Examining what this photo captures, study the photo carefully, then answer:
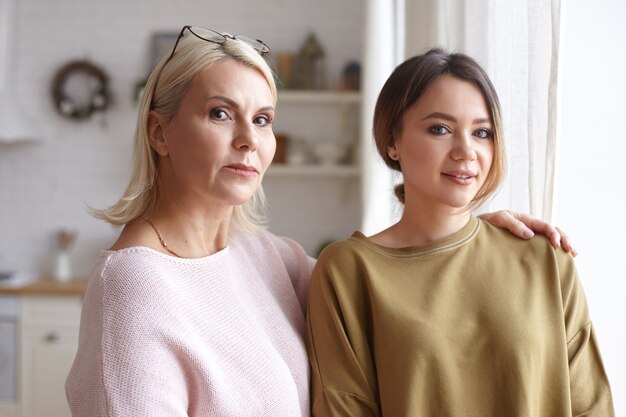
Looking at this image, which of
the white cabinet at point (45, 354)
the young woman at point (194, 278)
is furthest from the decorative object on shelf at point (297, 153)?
the young woman at point (194, 278)

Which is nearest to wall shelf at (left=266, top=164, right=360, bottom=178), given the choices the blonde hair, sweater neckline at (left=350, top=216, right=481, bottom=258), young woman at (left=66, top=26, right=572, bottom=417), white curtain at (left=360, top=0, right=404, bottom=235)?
white curtain at (left=360, top=0, right=404, bottom=235)

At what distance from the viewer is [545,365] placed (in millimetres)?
1348

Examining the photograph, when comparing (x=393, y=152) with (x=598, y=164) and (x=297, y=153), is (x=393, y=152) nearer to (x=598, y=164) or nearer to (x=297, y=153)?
(x=598, y=164)

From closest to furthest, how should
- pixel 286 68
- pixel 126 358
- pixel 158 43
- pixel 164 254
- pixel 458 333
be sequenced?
pixel 126 358 < pixel 458 333 < pixel 164 254 < pixel 286 68 < pixel 158 43

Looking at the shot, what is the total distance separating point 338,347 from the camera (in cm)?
145

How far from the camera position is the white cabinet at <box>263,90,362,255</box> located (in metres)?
4.85

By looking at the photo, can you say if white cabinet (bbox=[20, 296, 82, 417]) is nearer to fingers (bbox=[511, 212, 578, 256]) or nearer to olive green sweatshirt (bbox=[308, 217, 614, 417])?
olive green sweatshirt (bbox=[308, 217, 614, 417])

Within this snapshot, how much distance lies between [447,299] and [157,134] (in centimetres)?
66

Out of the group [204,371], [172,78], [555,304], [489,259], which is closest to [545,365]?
[555,304]

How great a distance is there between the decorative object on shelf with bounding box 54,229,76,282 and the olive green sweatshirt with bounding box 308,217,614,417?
369cm

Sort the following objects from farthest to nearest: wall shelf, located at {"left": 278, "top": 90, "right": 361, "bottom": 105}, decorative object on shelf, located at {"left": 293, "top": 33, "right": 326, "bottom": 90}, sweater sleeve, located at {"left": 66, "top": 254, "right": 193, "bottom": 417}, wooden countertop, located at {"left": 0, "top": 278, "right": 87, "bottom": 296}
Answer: decorative object on shelf, located at {"left": 293, "top": 33, "right": 326, "bottom": 90}, wall shelf, located at {"left": 278, "top": 90, "right": 361, "bottom": 105}, wooden countertop, located at {"left": 0, "top": 278, "right": 87, "bottom": 296}, sweater sleeve, located at {"left": 66, "top": 254, "right": 193, "bottom": 417}

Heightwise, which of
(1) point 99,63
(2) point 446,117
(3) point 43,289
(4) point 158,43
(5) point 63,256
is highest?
(4) point 158,43

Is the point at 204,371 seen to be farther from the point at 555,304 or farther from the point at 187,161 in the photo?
the point at 555,304

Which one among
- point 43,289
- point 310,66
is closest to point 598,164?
point 310,66
